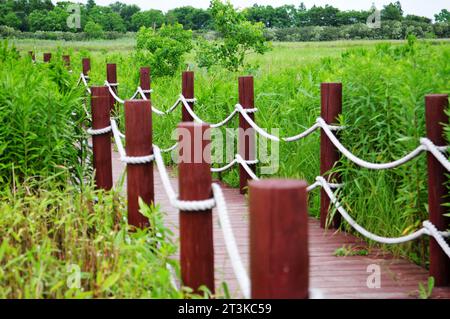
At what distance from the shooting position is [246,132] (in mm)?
6973

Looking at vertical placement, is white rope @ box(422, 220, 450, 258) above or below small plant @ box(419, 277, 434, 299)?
above

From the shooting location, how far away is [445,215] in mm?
4062

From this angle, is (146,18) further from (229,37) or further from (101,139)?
(101,139)

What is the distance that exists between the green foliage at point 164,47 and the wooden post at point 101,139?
8097mm

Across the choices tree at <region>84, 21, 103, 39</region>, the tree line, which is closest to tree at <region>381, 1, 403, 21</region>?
the tree line

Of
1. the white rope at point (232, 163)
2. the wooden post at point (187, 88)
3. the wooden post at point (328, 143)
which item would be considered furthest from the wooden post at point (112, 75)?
the wooden post at point (328, 143)

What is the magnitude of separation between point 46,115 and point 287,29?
45.0 m

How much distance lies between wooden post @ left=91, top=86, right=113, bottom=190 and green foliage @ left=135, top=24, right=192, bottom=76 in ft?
26.6

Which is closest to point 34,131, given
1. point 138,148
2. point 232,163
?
point 138,148

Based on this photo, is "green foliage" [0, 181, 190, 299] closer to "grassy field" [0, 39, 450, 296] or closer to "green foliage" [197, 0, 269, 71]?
"grassy field" [0, 39, 450, 296]

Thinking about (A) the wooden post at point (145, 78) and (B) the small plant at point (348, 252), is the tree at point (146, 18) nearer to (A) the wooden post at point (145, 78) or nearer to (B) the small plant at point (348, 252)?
(A) the wooden post at point (145, 78)

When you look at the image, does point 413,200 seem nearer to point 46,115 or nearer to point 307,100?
point 307,100

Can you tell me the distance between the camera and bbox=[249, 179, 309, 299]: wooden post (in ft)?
7.00
